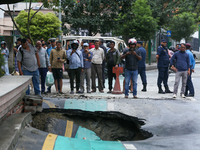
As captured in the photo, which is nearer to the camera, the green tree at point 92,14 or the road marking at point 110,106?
the road marking at point 110,106

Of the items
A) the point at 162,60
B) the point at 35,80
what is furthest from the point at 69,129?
the point at 162,60

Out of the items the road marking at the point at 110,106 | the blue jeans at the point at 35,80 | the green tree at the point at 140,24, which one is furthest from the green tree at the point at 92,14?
the road marking at the point at 110,106

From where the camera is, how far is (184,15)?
33969mm

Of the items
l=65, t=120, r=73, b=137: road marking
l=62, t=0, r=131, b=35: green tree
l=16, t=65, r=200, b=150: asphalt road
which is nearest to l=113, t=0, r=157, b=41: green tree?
l=62, t=0, r=131, b=35: green tree

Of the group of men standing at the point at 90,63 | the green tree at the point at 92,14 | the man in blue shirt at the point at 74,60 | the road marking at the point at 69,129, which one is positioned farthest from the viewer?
the green tree at the point at 92,14

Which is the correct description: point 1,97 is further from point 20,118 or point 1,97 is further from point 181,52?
point 181,52

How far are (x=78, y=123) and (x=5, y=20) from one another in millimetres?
39444

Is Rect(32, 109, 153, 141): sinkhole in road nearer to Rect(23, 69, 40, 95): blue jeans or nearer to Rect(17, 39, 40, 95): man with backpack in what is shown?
Rect(23, 69, 40, 95): blue jeans

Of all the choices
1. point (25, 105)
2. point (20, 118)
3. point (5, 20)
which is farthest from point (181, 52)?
point (5, 20)

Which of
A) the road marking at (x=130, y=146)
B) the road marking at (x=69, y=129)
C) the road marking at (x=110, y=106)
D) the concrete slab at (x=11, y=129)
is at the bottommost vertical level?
the road marking at (x=69, y=129)

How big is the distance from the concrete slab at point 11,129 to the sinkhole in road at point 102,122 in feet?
4.33

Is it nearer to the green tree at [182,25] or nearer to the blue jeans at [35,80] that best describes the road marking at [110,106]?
the blue jeans at [35,80]

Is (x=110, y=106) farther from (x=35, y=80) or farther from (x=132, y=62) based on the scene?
(x=35, y=80)

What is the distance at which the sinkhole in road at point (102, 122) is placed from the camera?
23.5 feet
